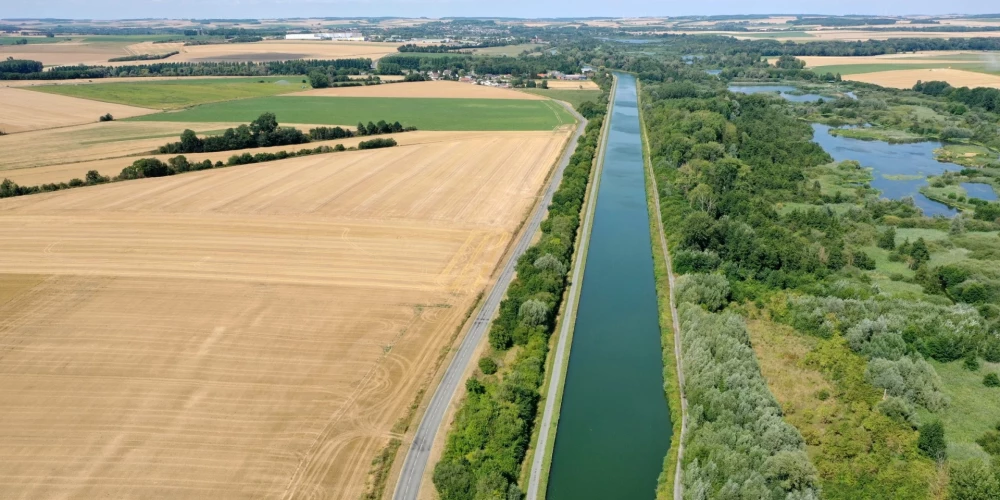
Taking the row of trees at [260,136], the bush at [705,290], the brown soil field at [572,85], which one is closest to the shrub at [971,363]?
the bush at [705,290]

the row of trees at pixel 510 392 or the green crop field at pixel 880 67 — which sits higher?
the green crop field at pixel 880 67

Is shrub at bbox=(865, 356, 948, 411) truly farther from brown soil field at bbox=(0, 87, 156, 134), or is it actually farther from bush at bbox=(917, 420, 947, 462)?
brown soil field at bbox=(0, 87, 156, 134)

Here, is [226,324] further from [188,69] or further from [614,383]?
[188,69]

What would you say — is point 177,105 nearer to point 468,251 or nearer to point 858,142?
point 468,251

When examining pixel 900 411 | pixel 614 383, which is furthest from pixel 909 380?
pixel 614 383

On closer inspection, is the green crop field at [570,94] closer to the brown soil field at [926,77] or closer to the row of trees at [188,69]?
the row of trees at [188,69]

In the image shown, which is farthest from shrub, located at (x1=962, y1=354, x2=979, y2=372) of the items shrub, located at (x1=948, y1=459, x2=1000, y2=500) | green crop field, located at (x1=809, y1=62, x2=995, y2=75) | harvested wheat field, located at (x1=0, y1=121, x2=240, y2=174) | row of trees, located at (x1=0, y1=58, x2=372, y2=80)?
green crop field, located at (x1=809, y1=62, x2=995, y2=75)
